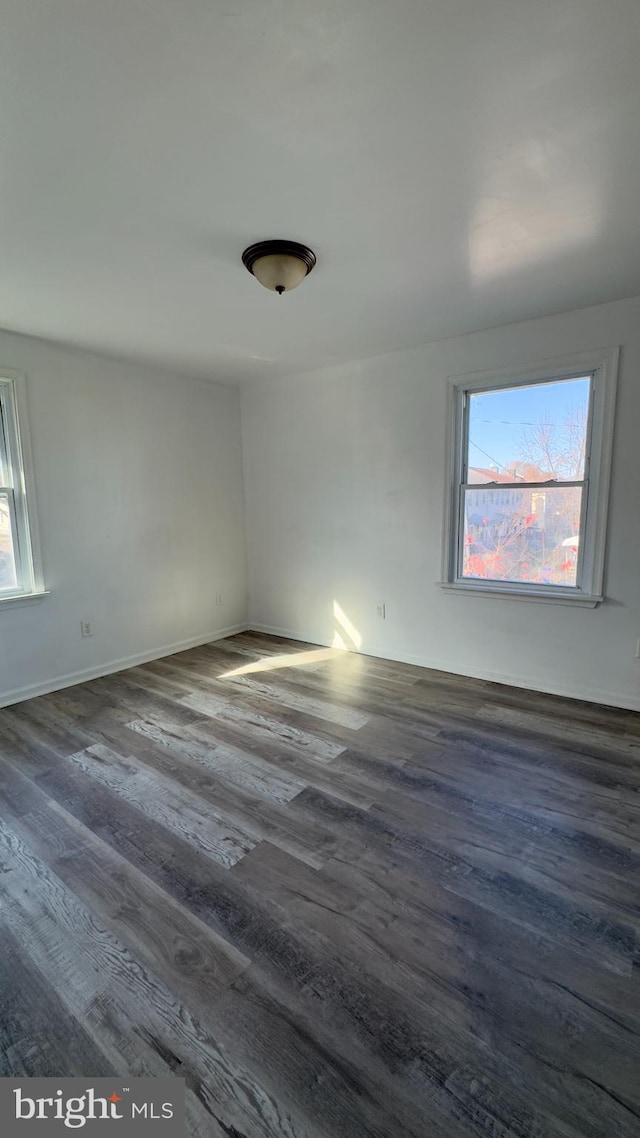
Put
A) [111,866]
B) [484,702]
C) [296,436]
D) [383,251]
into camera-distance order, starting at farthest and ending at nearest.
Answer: [296,436] < [484,702] < [383,251] < [111,866]

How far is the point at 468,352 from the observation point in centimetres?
334

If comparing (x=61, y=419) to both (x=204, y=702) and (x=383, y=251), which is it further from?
(x=383, y=251)

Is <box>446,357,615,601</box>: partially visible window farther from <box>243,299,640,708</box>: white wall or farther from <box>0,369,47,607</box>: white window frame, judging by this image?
<box>0,369,47,607</box>: white window frame

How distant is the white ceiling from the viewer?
1.16 m

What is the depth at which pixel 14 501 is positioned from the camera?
3.25 metres

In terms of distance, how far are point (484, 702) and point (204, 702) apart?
191cm

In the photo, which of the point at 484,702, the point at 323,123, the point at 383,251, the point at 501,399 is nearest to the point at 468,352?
the point at 501,399

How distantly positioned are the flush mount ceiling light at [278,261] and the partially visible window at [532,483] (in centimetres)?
168

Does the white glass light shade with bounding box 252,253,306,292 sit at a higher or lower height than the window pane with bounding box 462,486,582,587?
higher

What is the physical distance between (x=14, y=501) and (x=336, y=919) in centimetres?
317

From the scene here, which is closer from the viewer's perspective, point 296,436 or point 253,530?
point 296,436

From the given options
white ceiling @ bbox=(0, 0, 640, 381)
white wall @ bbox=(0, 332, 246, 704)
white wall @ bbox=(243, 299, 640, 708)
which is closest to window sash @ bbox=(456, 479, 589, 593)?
white wall @ bbox=(243, 299, 640, 708)

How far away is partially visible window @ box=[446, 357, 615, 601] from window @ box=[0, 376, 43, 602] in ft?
9.90

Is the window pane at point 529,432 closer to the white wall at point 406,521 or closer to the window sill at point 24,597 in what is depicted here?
the white wall at point 406,521
